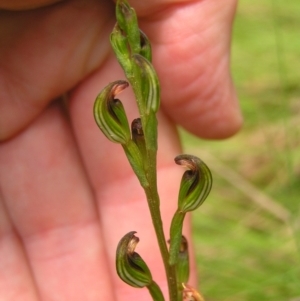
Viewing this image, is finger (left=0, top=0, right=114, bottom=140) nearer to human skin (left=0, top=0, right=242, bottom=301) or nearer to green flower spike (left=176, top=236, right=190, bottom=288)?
human skin (left=0, top=0, right=242, bottom=301)

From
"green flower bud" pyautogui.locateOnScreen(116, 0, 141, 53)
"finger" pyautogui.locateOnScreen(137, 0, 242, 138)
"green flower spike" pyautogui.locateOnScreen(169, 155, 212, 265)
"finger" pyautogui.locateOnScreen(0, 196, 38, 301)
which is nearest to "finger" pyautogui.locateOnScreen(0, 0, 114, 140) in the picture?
"finger" pyautogui.locateOnScreen(137, 0, 242, 138)

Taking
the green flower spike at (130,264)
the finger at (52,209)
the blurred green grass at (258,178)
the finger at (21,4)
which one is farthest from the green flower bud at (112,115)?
the blurred green grass at (258,178)

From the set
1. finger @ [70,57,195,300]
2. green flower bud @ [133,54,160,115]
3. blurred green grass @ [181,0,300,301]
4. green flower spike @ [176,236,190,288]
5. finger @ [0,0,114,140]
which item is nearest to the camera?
green flower bud @ [133,54,160,115]

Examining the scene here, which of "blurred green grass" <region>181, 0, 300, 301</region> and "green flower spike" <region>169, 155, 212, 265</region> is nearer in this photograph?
"green flower spike" <region>169, 155, 212, 265</region>

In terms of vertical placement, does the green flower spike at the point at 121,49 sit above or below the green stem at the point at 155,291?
above

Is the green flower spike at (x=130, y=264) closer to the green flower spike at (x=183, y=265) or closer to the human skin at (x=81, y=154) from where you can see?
the green flower spike at (x=183, y=265)

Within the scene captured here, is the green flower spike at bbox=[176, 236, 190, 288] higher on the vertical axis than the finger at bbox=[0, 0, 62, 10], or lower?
lower

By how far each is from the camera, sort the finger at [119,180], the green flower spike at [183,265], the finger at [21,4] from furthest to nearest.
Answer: the finger at [119,180] < the finger at [21,4] < the green flower spike at [183,265]

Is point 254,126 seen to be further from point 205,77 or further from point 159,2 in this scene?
point 159,2

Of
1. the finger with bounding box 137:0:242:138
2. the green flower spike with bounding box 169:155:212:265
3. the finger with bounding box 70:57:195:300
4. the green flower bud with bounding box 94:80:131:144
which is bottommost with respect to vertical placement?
the green flower spike with bounding box 169:155:212:265
